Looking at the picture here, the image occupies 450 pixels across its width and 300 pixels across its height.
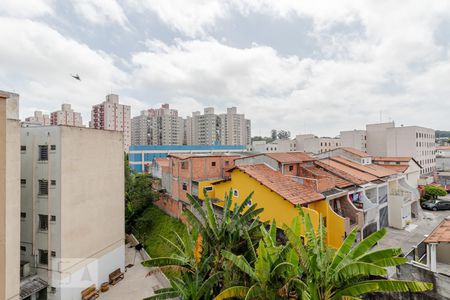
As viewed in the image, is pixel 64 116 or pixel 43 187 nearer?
pixel 43 187

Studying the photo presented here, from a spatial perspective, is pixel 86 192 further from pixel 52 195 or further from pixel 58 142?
pixel 58 142

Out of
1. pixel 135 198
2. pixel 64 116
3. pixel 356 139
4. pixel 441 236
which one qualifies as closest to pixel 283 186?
pixel 441 236

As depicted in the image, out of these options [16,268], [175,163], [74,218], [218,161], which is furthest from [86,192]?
[218,161]

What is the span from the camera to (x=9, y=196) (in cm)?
1228

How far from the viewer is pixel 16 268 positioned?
12.8 m

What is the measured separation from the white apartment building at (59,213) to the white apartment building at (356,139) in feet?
184

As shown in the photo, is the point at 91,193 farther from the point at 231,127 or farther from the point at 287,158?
the point at 231,127

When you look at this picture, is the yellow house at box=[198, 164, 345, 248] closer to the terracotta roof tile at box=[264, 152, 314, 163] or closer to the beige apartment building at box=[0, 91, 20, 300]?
the terracotta roof tile at box=[264, 152, 314, 163]

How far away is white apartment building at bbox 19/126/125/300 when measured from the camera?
15594 mm

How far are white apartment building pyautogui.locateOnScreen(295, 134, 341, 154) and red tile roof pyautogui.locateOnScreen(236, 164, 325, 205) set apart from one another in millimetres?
48259

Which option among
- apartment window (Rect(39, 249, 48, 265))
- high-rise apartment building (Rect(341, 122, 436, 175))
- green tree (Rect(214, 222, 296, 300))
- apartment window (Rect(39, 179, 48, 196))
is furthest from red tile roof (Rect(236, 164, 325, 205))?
high-rise apartment building (Rect(341, 122, 436, 175))

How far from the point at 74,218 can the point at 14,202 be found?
448 centimetres

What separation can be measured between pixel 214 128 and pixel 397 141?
65068 millimetres

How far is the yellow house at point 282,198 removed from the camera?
1559 cm
